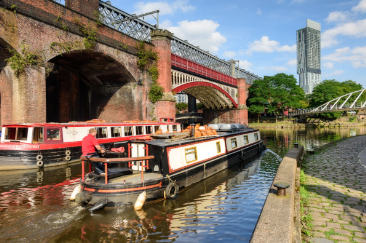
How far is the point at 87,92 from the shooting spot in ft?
83.5

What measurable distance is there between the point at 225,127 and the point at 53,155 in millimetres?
10268

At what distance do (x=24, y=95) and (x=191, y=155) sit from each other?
10188mm

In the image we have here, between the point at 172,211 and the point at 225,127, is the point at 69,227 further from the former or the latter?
the point at 225,127

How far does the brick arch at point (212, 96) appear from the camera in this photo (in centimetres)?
3879

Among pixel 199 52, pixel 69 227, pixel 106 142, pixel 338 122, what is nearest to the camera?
pixel 69 227

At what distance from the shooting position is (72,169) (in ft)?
41.5

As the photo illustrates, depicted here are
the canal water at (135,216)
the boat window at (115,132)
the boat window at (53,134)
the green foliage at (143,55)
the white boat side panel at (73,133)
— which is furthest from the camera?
the green foliage at (143,55)

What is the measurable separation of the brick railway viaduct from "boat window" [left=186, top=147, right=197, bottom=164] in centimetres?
975

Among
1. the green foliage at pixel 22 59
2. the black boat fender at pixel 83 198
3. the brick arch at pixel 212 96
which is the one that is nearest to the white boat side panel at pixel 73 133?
the green foliage at pixel 22 59

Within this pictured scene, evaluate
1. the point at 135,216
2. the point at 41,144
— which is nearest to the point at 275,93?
the point at 41,144

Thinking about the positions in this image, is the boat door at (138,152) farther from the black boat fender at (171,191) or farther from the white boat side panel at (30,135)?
the white boat side panel at (30,135)

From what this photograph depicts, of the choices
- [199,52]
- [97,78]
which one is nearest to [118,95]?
[97,78]

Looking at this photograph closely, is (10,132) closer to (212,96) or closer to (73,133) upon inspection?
(73,133)

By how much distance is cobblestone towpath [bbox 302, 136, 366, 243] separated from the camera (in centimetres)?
434
